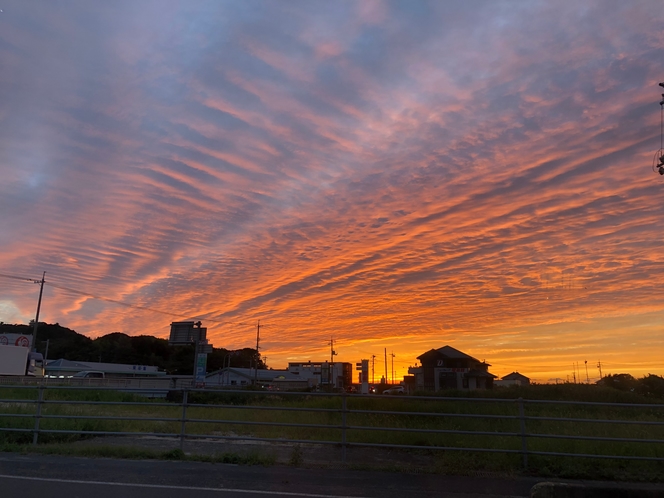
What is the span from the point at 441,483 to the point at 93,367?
9137 centimetres

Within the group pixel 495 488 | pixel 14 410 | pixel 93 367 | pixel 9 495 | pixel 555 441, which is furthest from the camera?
pixel 93 367

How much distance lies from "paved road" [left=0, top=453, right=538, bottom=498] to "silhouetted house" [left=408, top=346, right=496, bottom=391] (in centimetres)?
5809

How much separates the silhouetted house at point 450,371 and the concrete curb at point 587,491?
58655 millimetres

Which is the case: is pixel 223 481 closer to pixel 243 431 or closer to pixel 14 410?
pixel 243 431

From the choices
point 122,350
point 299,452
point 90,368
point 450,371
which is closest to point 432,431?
point 299,452

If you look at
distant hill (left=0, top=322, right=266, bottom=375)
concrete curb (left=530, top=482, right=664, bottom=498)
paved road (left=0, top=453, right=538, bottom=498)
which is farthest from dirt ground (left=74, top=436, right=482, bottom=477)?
distant hill (left=0, top=322, right=266, bottom=375)

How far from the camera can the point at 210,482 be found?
8.46 meters

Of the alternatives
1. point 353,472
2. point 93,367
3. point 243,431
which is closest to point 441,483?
point 353,472

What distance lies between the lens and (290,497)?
7.59 metres

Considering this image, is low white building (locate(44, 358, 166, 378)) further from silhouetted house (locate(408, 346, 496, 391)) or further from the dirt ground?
the dirt ground

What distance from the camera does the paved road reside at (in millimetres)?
7719

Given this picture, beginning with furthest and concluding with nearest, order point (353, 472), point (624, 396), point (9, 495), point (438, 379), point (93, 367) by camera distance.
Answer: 1. point (93, 367)
2. point (438, 379)
3. point (624, 396)
4. point (353, 472)
5. point (9, 495)

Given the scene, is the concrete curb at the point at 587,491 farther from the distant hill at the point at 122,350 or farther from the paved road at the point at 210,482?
the distant hill at the point at 122,350

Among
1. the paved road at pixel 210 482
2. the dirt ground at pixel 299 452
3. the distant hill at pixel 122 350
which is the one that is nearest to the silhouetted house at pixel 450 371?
the distant hill at pixel 122 350
